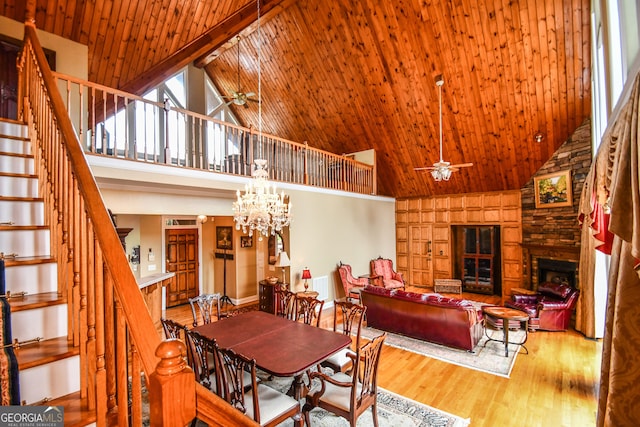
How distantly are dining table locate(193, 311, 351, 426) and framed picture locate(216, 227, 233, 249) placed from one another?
13.5ft

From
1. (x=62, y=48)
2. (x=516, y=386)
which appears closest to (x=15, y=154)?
(x=62, y=48)

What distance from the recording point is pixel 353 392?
7.93ft

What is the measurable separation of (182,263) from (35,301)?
6376 mm

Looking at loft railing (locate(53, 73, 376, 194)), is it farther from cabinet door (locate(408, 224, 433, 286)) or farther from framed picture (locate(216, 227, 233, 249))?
cabinet door (locate(408, 224, 433, 286))

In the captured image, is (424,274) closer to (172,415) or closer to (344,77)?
(344,77)

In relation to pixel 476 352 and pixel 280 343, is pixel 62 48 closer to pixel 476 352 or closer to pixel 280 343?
pixel 280 343

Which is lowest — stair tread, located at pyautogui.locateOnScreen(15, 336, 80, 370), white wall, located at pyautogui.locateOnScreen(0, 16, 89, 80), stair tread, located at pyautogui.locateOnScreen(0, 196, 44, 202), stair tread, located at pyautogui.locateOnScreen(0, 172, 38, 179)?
stair tread, located at pyautogui.locateOnScreen(15, 336, 80, 370)

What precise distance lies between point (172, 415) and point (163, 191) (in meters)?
4.64

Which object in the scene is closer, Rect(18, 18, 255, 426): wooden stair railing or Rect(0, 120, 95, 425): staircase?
Rect(18, 18, 255, 426): wooden stair railing

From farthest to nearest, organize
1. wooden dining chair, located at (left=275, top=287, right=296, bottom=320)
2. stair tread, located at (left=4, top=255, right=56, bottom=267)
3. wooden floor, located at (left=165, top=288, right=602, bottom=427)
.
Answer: wooden dining chair, located at (left=275, top=287, right=296, bottom=320) < wooden floor, located at (left=165, top=288, right=602, bottom=427) < stair tread, located at (left=4, top=255, right=56, bottom=267)

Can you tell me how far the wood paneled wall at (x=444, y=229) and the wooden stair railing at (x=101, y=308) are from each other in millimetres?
8709

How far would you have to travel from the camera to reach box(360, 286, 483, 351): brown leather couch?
4.52 meters

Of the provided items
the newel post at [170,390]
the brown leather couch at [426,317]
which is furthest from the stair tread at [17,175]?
the brown leather couch at [426,317]

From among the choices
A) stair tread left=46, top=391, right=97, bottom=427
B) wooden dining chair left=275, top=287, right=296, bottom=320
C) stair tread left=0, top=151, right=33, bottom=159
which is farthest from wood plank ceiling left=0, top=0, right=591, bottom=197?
stair tread left=46, top=391, right=97, bottom=427
